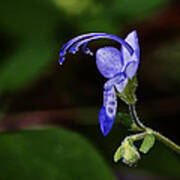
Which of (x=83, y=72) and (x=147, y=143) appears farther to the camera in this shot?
(x=83, y=72)

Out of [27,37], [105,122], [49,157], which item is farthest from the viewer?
[27,37]

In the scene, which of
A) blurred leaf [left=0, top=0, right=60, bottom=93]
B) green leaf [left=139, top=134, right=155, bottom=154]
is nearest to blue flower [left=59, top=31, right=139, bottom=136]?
green leaf [left=139, top=134, right=155, bottom=154]

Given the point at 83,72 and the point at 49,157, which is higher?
the point at 83,72

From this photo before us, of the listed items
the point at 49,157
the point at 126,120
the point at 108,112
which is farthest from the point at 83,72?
the point at 108,112

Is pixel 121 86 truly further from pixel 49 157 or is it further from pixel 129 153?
pixel 49 157

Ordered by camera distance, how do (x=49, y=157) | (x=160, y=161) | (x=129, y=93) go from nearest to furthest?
(x=129, y=93) → (x=49, y=157) → (x=160, y=161)

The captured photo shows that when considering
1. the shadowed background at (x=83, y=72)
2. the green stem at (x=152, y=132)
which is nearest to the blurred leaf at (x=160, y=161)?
the shadowed background at (x=83, y=72)
